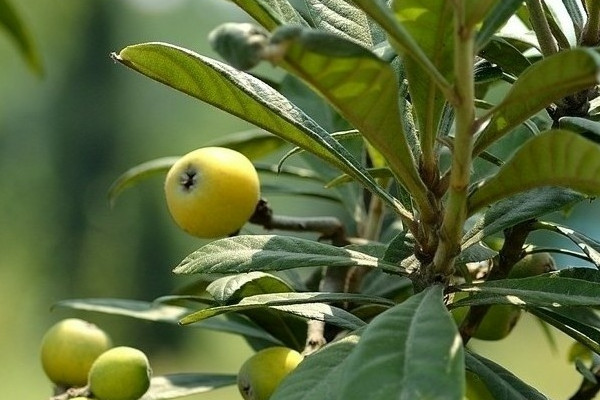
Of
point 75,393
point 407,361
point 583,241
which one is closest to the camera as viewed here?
point 407,361

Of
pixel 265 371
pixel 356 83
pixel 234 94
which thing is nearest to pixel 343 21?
pixel 234 94

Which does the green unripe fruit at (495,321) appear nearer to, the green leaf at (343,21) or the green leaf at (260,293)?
the green leaf at (260,293)

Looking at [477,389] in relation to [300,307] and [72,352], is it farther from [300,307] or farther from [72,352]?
[72,352]

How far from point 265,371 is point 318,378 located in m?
0.25

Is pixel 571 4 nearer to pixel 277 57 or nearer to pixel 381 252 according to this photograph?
pixel 381 252

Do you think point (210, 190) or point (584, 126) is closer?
point (584, 126)

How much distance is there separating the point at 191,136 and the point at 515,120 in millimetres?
11067

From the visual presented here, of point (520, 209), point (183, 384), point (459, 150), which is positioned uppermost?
point (459, 150)

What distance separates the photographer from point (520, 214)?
2.76ft

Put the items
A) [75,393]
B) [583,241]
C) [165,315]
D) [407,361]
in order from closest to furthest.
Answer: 1. [407,361]
2. [583,241]
3. [75,393]
4. [165,315]

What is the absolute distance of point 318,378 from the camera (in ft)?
2.16

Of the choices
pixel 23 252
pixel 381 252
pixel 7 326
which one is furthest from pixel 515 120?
pixel 23 252

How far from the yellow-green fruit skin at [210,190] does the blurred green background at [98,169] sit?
9485 mm

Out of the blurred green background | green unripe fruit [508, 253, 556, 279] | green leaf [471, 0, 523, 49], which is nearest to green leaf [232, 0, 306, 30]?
green leaf [471, 0, 523, 49]
